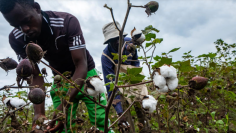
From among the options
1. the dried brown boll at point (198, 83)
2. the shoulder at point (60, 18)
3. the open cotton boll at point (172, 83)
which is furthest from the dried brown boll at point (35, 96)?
the shoulder at point (60, 18)

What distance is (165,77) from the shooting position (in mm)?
619

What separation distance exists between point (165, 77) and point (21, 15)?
1.21m

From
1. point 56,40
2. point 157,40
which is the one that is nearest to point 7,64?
point 157,40

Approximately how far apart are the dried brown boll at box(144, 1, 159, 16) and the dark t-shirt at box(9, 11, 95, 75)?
41.1 inches

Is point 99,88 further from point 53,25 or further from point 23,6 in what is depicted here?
point 53,25

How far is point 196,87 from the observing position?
0.66m

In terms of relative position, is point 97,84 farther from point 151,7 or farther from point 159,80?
point 151,7

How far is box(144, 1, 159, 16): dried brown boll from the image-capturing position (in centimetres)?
67

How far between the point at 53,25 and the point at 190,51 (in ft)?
6.22

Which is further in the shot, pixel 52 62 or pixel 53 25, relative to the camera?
pixel 52 62

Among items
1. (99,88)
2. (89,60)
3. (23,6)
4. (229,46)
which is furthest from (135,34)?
(229,46)

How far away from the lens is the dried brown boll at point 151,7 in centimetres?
67

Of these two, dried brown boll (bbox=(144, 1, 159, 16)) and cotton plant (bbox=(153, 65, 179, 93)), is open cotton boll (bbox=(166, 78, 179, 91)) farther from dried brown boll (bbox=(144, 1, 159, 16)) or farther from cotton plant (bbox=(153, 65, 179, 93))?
dried brown boll (bbox=(144, 1, 159, 16))

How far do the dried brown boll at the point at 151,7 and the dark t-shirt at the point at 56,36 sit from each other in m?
1.04
